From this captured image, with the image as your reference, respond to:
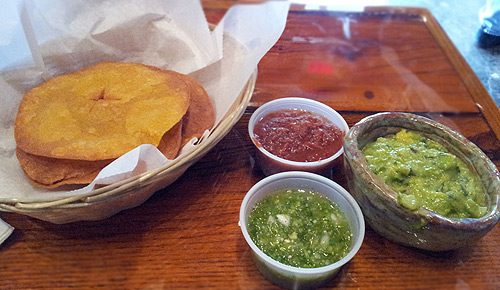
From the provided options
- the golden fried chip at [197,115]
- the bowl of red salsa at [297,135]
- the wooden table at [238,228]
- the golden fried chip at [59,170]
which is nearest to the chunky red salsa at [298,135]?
the bowl of red salsa at [297,135]

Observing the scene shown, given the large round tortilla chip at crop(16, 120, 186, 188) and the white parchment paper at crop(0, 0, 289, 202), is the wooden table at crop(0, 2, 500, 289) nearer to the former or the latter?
the large round tortilla chip at crop(16, 120, 186, 188)

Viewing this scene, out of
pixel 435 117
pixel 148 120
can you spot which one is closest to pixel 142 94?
pixel 148 120

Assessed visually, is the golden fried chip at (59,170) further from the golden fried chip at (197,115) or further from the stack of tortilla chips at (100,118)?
the golden fried chip at (197,115)

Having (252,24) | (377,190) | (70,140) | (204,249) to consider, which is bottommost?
(204,249)

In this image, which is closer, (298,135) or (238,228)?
(238,228)

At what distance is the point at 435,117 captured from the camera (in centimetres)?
239

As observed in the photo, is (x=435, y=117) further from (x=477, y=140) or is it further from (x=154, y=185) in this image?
(x=154, y=185)

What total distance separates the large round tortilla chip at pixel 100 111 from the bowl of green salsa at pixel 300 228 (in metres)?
0.55

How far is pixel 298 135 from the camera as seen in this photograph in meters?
2.06

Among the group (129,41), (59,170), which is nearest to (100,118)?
(59,170)

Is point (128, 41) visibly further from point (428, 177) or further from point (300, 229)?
point (428, 177)

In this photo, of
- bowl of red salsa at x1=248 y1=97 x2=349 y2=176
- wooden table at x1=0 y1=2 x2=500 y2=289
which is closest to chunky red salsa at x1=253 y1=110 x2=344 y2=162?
bowl of red salsa at x1=248 y1=97 x2=349 y2=176

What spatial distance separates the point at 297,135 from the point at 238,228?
572 mm

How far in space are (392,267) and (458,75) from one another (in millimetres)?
1566
